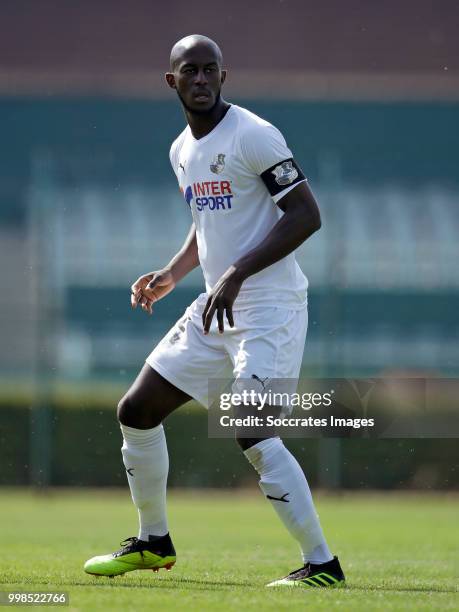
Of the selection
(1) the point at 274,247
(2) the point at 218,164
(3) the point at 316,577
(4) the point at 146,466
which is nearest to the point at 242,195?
(2) the point at 218,164

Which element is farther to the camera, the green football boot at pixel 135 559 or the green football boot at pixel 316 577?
the green football boot at pixel 135 559

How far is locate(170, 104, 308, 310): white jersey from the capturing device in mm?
5652

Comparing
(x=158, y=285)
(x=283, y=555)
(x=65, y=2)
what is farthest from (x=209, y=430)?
(x=65, y=2)

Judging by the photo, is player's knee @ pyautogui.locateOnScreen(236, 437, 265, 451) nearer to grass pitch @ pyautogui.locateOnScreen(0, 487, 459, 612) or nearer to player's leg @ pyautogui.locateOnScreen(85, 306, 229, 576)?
player's leg @ pyautogui.locateOnScreen(85, 306, 229, 576)

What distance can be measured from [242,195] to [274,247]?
346 mm

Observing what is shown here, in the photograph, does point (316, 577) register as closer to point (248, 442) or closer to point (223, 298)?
point (248, 442)

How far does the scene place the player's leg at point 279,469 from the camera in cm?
555

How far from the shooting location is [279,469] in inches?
219

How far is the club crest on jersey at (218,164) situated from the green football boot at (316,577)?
67.6 inches

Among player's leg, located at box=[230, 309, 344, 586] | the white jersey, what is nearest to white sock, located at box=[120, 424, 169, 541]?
player's leg, located at box=[230, 309, 344, 586]

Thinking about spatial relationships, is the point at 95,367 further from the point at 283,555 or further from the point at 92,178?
the point at 283,555

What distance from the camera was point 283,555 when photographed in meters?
7.55

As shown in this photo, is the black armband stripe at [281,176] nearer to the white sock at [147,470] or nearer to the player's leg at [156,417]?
the player's leg at [156,417]

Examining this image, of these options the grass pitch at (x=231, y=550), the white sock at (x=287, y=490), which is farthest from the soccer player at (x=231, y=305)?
the grass pitch at (x=231, y=550)
